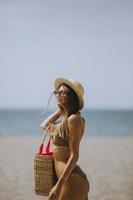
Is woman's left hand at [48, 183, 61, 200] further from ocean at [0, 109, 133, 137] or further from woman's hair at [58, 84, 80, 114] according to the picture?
ocean at [0, 109, 133, 137]

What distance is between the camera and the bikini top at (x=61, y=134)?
2260 mm

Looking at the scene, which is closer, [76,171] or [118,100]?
[76,171]

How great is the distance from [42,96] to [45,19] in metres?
2.02

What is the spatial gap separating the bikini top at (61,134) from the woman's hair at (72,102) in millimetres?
54

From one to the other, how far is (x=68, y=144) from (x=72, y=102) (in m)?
0.19

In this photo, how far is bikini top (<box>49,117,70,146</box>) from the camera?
2.26 metres

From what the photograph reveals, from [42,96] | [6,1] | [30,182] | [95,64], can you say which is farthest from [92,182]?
[42,96]

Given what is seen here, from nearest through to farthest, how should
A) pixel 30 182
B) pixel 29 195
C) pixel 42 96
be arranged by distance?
pixel 29 195 → pixel 30 182 → pixel 42 96

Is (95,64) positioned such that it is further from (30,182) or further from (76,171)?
(76,171)

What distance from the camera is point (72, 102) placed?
2.29 metres

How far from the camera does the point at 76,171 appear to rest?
7.48ft

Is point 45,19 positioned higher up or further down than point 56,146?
higher up

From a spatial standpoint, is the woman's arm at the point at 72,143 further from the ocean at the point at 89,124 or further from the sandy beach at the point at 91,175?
the ocean at the point at 89,124

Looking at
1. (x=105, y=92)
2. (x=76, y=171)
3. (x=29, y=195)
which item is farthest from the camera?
(x=105, y=92)
